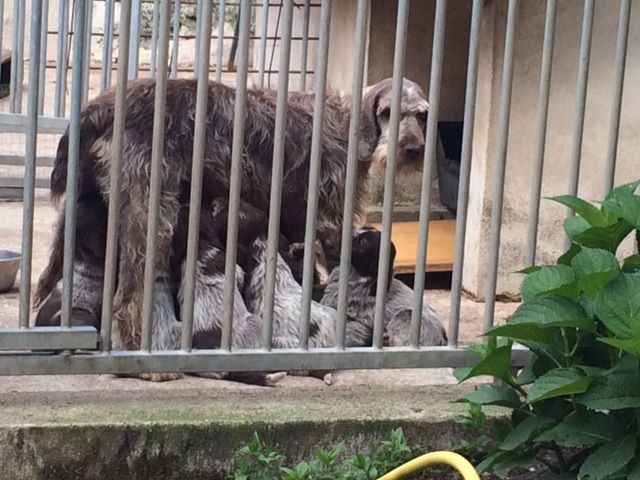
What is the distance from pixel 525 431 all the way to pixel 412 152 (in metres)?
2.04

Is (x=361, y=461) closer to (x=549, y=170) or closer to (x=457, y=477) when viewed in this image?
(x=457, y=477)

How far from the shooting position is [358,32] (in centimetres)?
426

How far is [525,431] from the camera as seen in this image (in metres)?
3.85

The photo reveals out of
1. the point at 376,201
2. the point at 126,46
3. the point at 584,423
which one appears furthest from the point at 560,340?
the point at 376,201

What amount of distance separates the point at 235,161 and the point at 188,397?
0.91 metres

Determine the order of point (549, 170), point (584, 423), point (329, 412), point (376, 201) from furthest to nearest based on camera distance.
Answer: point (376, 201)
point (549, 170)
point (329, 412)
point (584, 423)

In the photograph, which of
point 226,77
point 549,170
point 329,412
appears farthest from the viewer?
point 226,77

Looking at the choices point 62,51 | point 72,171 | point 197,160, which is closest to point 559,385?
point 197,160

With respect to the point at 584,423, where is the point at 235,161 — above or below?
above

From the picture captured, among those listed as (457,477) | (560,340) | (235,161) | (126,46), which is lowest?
(457,477)

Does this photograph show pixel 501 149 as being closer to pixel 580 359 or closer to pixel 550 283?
pixel 550 283

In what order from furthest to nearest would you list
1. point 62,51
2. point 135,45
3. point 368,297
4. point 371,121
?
point 62,51 < point 135,45 < point 371,121 < point 368,297

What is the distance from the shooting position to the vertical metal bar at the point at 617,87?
4434 mm

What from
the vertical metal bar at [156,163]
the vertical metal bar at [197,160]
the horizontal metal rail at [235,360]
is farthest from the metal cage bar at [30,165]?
the vertical metal bar at [197,160]
